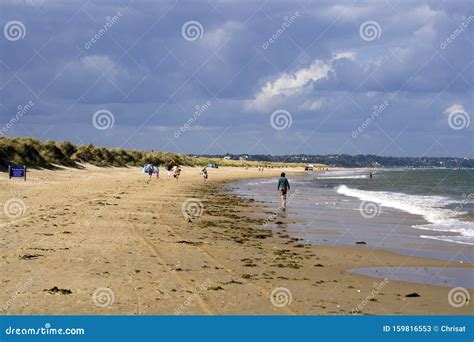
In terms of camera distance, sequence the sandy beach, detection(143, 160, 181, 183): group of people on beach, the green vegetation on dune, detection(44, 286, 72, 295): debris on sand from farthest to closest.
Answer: detection(143, 160, 181, 183): group of people on beach → the green vegetation on dune → detection(44, 286, 72, 295): debris on sand → the sandy beach

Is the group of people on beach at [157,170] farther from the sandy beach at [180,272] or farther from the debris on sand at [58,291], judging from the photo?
the debris on sand at [58,291]

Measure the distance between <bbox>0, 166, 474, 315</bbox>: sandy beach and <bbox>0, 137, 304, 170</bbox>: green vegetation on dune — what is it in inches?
1116

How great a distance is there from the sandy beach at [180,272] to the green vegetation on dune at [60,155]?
28.4 m

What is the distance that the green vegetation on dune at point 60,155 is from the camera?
154ft

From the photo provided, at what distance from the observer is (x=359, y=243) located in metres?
16.9

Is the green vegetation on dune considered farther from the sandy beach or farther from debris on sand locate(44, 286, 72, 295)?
debris on sand locate(44, 286, 72, 295)

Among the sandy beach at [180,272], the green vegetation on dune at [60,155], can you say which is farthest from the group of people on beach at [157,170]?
the sandy beach at [180,272]

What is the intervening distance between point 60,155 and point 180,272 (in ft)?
179

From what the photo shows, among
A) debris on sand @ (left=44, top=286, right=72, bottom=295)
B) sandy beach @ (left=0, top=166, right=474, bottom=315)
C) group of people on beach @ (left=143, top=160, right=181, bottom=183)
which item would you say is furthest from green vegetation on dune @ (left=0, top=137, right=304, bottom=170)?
debris on sand @ (left=44, top=286, right=72, bottom=295)

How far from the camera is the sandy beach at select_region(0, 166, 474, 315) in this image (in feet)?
27.7

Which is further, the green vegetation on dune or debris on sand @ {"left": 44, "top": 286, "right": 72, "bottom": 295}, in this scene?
→ the green vegetation on dune

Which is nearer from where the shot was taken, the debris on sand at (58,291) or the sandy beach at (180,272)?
the sandy beach at (180,272)
